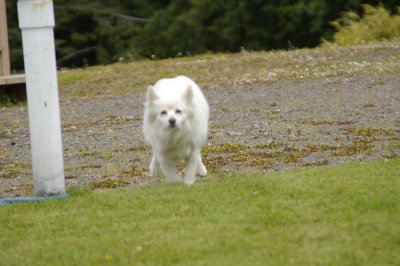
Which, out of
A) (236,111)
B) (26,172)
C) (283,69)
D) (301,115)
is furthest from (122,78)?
(26,172)

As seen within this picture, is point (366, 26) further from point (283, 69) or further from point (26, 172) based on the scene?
point (26, 172)

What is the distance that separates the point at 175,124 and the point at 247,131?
4.39m

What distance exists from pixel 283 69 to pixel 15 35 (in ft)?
82.5

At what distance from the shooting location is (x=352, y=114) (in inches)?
562

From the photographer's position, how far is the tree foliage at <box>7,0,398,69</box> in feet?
142

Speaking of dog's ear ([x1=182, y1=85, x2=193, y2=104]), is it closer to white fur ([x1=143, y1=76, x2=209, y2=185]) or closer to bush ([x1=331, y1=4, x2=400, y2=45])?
white fur ([x1=143, y1=76, x2=209, y2=185])

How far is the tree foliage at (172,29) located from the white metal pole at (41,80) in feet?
111

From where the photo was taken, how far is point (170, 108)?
889 cm

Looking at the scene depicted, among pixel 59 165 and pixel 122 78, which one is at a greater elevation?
pixel 59 165

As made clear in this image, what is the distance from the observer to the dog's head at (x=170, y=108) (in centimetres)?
887

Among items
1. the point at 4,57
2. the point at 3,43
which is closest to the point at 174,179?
the point at 3,43

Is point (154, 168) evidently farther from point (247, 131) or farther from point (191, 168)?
point (247, 131)

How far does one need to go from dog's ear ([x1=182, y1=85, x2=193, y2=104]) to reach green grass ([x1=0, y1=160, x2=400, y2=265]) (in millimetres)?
881

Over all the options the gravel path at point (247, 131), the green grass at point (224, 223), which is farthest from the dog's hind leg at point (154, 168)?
the green grass at point (224, 223)
